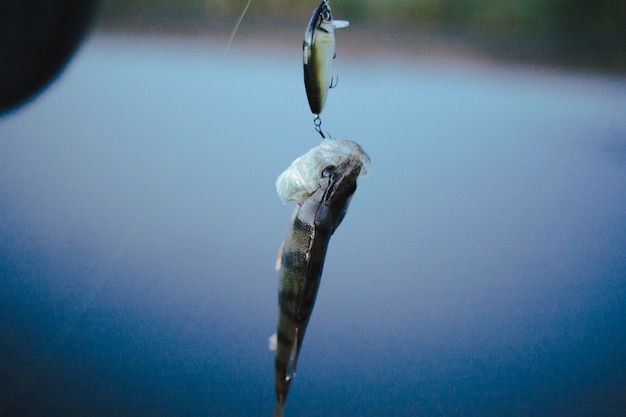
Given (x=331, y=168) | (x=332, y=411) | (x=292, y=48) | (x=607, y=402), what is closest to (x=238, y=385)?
(x=332, y=411)

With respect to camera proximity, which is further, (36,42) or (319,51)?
(36,42)

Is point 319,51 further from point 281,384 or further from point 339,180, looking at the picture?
point 281,384

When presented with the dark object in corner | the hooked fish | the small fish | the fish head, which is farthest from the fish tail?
the dark object in corner

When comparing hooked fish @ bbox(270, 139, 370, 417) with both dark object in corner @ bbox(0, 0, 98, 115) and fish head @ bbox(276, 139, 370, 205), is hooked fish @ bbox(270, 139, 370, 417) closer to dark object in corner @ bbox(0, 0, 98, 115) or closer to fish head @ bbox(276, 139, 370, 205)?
fish head @ bbox(276, 139, 370, 205)

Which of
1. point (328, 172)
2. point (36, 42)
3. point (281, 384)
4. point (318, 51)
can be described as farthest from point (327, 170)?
point (36, 42)

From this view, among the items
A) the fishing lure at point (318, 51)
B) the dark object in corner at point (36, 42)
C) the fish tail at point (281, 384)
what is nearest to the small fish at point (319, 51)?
the fishing lure at point (318, 51)

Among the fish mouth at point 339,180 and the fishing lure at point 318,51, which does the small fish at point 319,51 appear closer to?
the fishing lure at point 318,51

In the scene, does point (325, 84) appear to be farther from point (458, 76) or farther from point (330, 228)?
point (458, 76)
